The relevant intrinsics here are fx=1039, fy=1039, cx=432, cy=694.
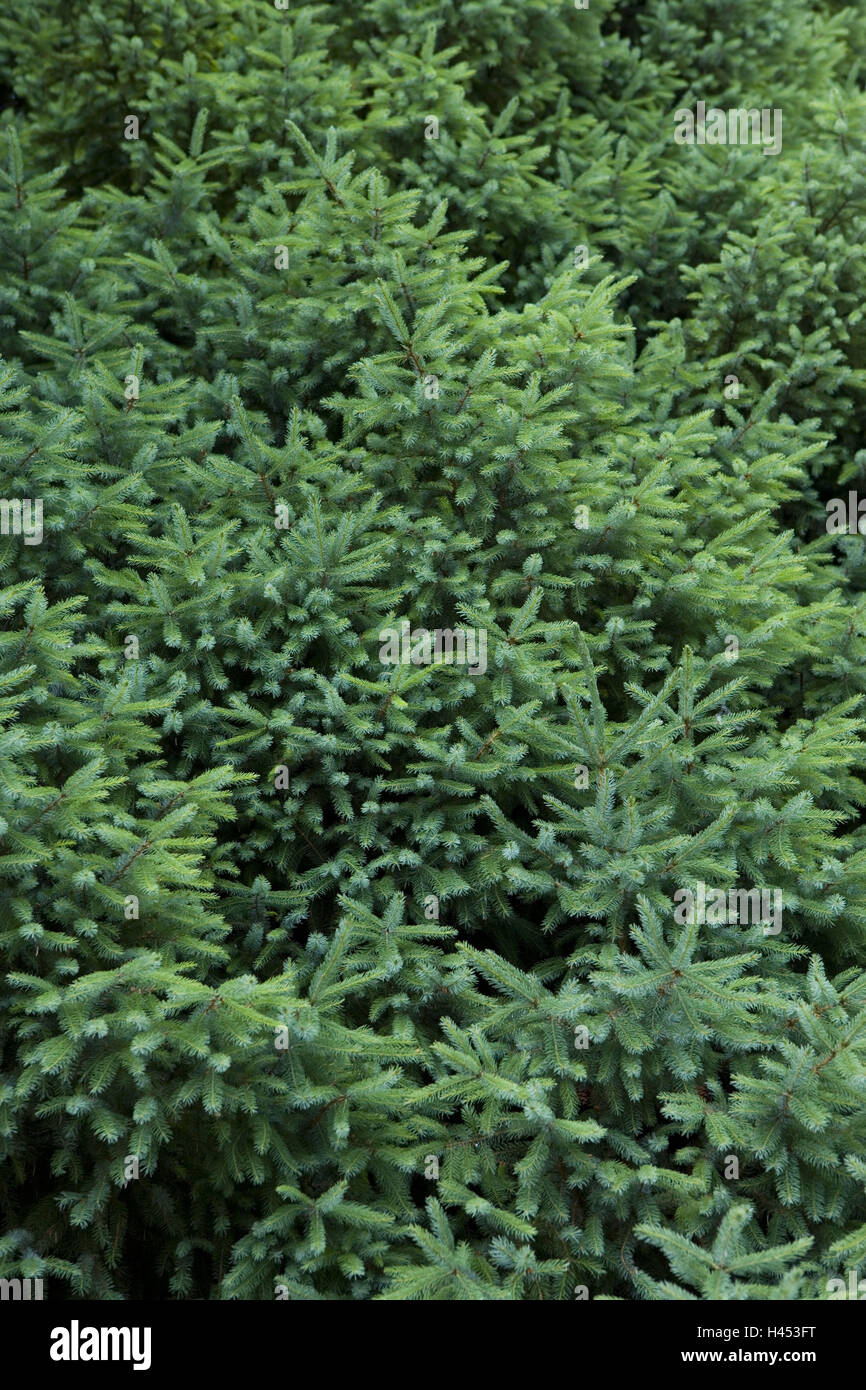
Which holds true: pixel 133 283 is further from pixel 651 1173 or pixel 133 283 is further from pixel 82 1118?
pixel 651 1173

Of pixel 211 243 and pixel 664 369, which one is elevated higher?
pixel 211 243

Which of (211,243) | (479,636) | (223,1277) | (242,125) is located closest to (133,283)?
(211,243)

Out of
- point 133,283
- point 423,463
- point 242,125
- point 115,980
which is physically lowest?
point 115,980

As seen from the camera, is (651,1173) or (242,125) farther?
(242,125)

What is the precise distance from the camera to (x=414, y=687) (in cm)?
394

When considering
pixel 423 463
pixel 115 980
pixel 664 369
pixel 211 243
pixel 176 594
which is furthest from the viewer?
pixel 664 369

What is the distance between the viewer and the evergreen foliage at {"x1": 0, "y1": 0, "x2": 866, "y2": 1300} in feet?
10.3

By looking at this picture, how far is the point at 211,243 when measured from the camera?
481 centimetres

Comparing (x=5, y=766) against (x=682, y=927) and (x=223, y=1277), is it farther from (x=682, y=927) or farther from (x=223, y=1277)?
(x=682, y=927)

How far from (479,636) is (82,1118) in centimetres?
211

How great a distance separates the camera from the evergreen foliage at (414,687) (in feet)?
10.3

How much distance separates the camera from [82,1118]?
3129 mm

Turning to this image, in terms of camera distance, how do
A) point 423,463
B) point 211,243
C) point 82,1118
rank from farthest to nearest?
point 211,243 < point 423,463 < point 82,1118

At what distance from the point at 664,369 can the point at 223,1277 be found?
14.1ft
